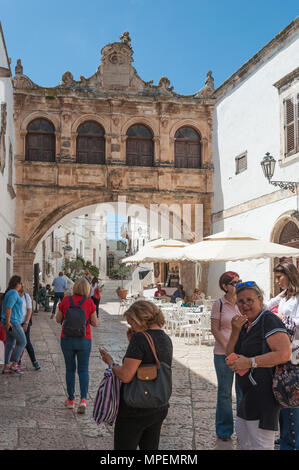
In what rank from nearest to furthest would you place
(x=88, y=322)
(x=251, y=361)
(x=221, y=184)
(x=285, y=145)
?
(x=251, y=361) < (x=88, y=322) < (x=285, y=145) < (x=221, y=184)

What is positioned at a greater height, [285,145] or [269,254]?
[285,145]

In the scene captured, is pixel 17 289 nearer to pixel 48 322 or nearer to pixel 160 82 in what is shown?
pixel 48 322

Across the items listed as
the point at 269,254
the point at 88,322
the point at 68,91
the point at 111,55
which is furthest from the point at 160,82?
the point at 88,322

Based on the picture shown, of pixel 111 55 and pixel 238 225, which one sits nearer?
pixel 238 225

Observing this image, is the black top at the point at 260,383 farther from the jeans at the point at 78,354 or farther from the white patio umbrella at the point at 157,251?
the white patio umbrella at the point at 157,251

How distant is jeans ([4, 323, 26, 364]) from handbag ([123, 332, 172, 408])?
479 centimetres

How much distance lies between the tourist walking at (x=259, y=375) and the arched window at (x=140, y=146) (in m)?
17.3

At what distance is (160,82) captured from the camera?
66.7ft

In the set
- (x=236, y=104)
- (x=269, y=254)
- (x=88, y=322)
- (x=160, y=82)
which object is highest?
(x=160, y=82)

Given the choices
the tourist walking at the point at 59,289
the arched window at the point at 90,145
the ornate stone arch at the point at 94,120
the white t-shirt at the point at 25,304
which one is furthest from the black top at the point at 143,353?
the arched window at the point at 90,145

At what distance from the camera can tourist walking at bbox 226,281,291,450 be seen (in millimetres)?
3088

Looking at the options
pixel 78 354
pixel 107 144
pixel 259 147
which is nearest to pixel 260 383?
pixel 78 354

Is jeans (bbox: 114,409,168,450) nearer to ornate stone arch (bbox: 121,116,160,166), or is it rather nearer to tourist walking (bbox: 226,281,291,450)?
tourist walking (bbox: 226,281,291,450)
